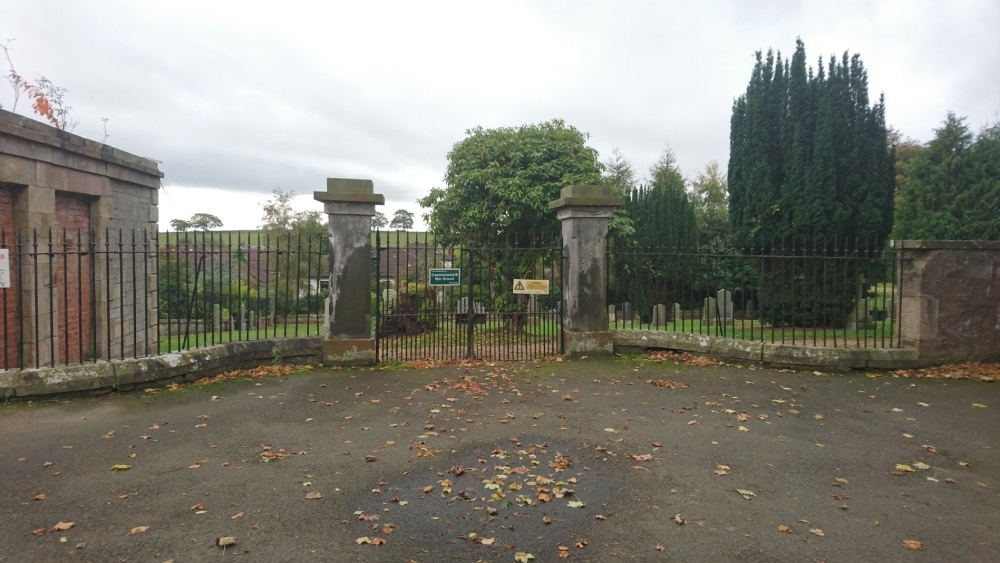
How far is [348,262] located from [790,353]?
6.49 metres

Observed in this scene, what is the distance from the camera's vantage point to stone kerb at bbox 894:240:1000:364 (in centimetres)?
840

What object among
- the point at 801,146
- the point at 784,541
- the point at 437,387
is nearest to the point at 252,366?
the point at 437,387

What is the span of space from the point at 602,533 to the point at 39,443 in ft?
15.9

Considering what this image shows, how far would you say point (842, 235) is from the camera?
15477 millimetres

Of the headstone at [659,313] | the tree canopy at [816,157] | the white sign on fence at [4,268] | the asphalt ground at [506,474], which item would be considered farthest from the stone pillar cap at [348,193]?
the tree canopy at [816,157]

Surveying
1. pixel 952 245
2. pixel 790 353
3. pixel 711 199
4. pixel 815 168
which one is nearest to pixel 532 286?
pixel 790 353

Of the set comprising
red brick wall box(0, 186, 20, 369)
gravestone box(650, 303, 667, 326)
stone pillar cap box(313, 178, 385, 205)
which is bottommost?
gravestone box(650, 303, 667, 326)

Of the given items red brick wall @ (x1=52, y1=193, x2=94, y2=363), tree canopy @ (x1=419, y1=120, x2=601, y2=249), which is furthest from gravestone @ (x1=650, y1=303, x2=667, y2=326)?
red brick wall @ (x1=52, y1=193, x2=94, y2=363)

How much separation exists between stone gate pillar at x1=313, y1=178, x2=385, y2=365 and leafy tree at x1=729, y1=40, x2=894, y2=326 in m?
10.4

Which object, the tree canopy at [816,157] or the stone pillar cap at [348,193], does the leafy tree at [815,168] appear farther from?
the stone pillar cap at [348,193]

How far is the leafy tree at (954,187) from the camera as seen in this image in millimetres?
21500

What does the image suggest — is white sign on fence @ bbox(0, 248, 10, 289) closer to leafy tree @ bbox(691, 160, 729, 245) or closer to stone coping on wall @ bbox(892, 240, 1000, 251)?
stone coping on wall @ bbox(892, 240, 1000, 251)

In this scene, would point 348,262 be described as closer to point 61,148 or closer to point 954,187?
point 61,148

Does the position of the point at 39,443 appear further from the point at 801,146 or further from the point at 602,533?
the point at 801,146
